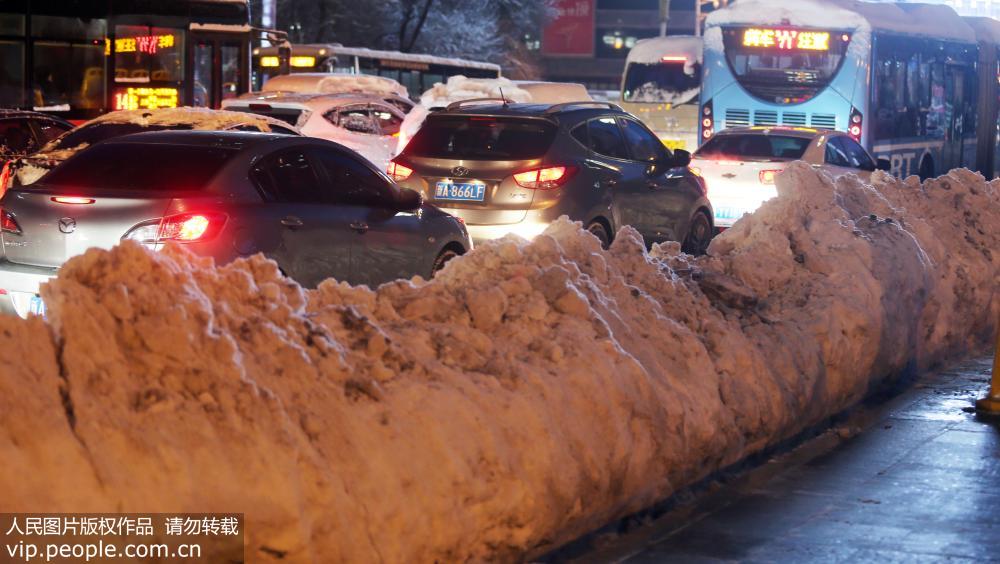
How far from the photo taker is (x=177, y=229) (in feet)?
30.3

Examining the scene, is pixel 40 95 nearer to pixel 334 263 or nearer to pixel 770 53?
pixel 770 53

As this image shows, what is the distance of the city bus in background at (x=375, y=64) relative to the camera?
38.8m

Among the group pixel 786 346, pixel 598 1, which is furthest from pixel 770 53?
pixel 598 1

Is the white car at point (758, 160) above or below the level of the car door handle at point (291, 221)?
below

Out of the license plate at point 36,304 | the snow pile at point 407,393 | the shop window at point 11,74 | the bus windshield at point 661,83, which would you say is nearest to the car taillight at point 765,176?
the snow pile at point 407,393

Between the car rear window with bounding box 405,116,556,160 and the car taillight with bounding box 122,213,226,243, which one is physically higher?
the car rear window with bounding box 405,116,556,160

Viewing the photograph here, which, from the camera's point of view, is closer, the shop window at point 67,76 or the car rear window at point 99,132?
the car rear window at point 99,132

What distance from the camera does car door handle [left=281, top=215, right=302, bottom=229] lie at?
382 inches

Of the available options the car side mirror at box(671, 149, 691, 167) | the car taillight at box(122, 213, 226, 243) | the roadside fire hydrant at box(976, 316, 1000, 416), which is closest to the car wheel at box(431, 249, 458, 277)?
the car taillight at box(122, 213, 226, 243)

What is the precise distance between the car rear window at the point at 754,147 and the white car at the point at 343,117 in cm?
451

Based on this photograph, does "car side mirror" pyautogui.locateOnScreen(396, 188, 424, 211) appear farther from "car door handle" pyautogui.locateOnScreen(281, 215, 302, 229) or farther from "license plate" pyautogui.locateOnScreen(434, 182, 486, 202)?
"license plate" pyautogui.locateOnScreen(434, 182, 486, 202)

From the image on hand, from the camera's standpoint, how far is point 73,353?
4934 mm

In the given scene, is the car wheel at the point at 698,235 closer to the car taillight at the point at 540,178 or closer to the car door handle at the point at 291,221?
the car taillight at the point at 540,178

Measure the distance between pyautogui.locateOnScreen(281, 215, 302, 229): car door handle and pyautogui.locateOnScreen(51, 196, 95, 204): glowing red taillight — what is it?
3.83 ft
